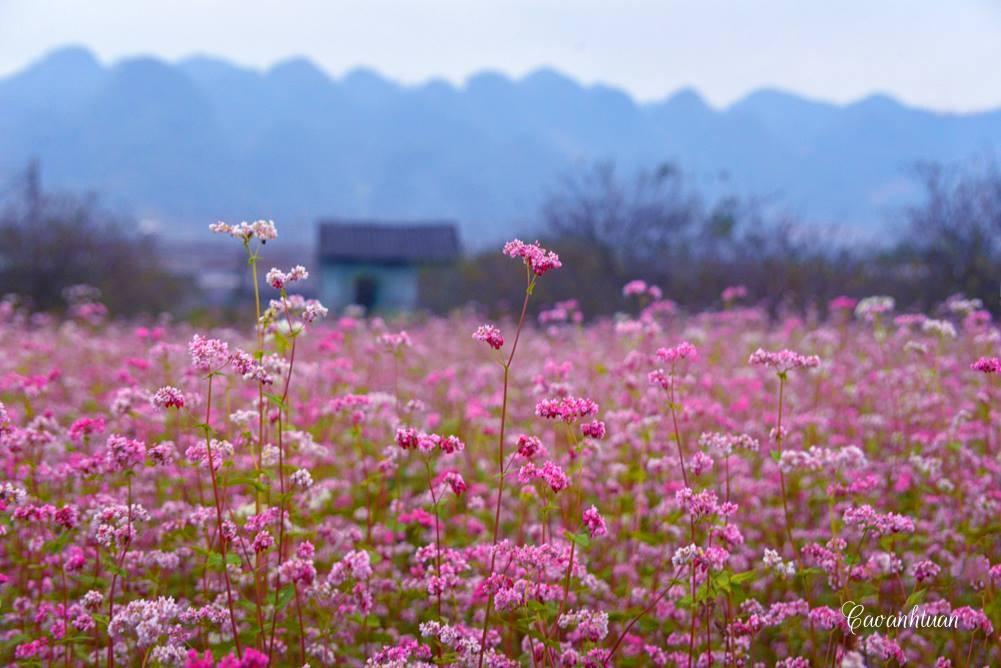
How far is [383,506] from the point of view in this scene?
555 cm

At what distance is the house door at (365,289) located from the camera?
41.6 m

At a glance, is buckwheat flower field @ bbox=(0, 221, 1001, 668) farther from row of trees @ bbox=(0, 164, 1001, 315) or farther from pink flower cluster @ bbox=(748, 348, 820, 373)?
row of trees @ bbox=(0, 164, 1001, 315)

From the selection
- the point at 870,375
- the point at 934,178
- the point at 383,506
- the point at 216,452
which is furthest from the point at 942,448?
the point at 934,178

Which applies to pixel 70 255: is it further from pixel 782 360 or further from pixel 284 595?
pixel 782 360

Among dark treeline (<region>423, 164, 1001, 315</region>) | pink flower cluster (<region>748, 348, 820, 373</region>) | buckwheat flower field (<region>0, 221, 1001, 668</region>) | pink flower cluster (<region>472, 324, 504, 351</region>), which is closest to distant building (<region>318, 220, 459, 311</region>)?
dark treeline (<region>423, 164, 1001, 315</region>)

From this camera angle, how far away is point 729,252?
23.8 metres

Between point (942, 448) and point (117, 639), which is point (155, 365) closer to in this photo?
point (117, 639)

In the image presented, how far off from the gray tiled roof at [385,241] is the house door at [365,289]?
0.99m

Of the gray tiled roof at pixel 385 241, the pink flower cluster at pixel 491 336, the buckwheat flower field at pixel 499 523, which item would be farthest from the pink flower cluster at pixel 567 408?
the gray tiled roof at pixel 385 241

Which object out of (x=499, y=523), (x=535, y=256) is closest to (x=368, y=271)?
(x=499, y=523)

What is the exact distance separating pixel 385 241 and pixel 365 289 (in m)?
3.92

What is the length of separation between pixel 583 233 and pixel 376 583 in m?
24.2

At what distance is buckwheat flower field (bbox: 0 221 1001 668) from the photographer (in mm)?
3053

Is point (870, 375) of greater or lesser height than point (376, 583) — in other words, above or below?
above
